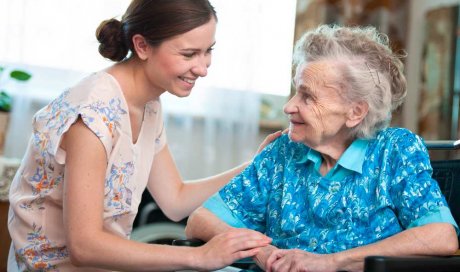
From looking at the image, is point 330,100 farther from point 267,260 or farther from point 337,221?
point 267,260

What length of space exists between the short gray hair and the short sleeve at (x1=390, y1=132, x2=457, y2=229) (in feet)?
0.32

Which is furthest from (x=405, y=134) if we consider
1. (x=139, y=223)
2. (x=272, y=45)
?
(x=272, y=45)

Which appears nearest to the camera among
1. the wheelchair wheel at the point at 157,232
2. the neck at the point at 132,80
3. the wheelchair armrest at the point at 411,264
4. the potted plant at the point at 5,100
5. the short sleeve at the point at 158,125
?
the wheelchair armrest at the point at 411,264

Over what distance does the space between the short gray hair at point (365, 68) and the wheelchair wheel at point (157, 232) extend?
1769 mm

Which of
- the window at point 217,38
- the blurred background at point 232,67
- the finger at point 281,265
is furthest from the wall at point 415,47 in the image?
the finger at point 281,265

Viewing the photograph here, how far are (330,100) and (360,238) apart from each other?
1.13 ft

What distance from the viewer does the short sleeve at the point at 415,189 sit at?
64.3 inches

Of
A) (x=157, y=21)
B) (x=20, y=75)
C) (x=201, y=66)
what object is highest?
(x=157, y=21)

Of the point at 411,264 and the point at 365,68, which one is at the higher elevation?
the point at 365,68

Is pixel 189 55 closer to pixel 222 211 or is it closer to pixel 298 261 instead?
pixel 222 211

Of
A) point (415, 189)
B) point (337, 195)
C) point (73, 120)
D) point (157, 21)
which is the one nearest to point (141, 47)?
point (157, 21)

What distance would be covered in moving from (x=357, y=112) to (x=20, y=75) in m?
1.97

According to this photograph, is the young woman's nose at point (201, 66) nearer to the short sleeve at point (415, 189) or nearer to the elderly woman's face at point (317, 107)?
the elderly woman's face at point (317, 107)

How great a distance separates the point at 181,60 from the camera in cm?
184
